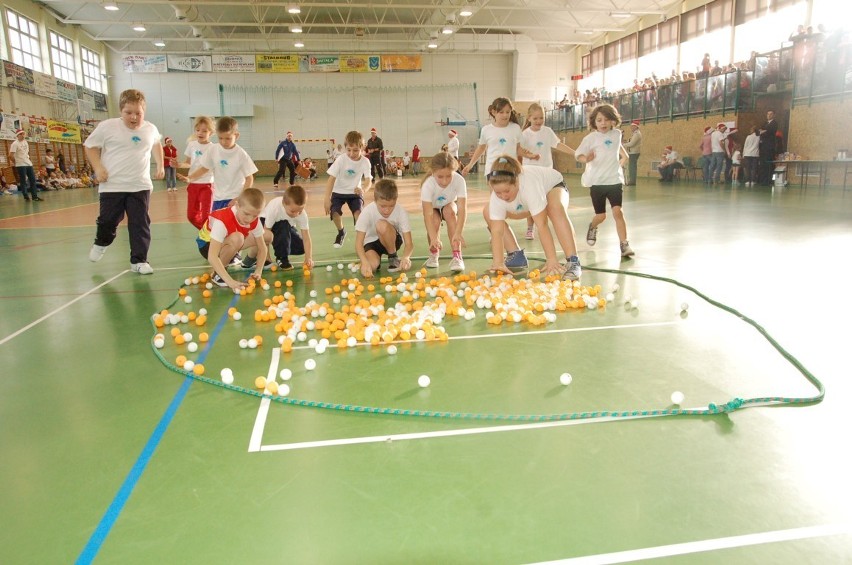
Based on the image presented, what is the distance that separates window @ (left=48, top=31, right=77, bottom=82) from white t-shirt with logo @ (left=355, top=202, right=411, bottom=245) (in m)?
27.6

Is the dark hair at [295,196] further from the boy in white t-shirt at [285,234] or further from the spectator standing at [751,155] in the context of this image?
the spectator standing at [751,155]

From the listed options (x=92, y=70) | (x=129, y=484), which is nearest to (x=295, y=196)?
(x=129, y=484)

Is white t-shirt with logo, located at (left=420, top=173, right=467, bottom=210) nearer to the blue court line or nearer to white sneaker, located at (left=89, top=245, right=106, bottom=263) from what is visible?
white sneaker, located at (left=89, top=245, right=106, bottom=263)

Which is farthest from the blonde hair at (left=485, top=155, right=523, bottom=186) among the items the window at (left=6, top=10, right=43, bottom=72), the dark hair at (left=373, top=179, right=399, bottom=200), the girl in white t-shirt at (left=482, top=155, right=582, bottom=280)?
the window at (left=6, top=10, right=43, bottom=72)

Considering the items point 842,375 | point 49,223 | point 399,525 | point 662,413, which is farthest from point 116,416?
point 49,223

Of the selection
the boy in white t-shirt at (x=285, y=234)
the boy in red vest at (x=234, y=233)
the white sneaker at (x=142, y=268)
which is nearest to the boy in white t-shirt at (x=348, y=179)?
the boy in white t-shirt at (x=285, y=234)

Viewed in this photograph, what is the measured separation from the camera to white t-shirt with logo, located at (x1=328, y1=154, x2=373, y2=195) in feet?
26.3

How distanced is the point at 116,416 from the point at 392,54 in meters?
34.7

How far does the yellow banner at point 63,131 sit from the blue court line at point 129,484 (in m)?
28.2

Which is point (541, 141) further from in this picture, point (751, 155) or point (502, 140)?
point (751, 155)

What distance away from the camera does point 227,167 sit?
6930 mm

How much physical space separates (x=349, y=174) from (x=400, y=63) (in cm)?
2894

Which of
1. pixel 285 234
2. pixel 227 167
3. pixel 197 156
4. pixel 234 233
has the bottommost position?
pixel 285 234

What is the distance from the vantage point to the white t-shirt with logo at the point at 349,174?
8016 mm
